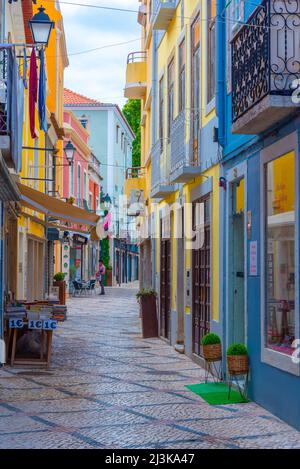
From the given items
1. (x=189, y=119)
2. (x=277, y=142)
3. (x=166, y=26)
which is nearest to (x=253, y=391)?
(x=277, y=142)

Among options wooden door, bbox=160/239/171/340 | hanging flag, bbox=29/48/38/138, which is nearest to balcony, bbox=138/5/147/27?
wooden door, bbox=160/239/171/340

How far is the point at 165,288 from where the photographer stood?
17562 millimetres

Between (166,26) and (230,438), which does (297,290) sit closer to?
(230,438)

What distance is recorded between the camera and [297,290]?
297 inches

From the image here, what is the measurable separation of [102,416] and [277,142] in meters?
3.51

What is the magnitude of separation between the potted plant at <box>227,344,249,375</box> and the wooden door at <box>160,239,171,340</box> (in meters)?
7.42

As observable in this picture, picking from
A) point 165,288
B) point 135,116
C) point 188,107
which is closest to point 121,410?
point 188,107

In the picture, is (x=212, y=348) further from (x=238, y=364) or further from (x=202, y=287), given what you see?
(x=202, y=287)

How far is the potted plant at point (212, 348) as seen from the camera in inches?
409

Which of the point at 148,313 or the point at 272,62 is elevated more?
the point at 272,62

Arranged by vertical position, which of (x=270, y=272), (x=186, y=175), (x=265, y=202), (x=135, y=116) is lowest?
(x=270, y=272)

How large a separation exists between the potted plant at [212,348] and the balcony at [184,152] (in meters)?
3.39

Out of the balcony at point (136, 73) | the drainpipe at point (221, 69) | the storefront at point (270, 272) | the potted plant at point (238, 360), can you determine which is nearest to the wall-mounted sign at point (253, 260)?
the storefront at point (270, 272)

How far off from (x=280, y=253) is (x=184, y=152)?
5358 mm
